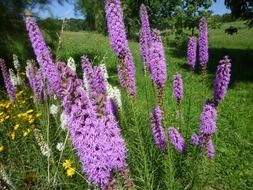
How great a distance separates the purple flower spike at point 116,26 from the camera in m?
3.31

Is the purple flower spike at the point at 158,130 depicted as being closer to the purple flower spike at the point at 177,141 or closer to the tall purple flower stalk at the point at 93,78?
the purple flower spike at the point at 177,141

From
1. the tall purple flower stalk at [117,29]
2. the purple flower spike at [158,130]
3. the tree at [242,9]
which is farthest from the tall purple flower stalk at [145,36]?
Answer: the tree at [242,9]

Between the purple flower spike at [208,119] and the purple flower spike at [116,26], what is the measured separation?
4.40 ft

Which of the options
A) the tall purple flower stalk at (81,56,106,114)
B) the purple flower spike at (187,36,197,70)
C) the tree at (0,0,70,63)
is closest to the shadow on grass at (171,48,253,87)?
the tree at (0,0,70,63)

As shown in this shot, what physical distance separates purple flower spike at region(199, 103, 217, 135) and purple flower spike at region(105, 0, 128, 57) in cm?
134

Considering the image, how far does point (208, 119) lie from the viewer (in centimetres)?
420

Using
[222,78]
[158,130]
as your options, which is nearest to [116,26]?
[222,78]

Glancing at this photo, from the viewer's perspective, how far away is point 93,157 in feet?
6.81

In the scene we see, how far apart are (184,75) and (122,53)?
12.3 m

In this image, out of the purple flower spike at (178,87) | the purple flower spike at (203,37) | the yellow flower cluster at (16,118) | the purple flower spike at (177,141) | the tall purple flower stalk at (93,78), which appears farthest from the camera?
the yellow flower cluster at (16,118)

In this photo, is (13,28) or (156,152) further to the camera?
(13,28)

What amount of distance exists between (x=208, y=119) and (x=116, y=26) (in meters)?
1.59

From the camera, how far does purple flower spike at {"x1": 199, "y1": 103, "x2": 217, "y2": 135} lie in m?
4.16

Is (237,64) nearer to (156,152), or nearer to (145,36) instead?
(156,152)
